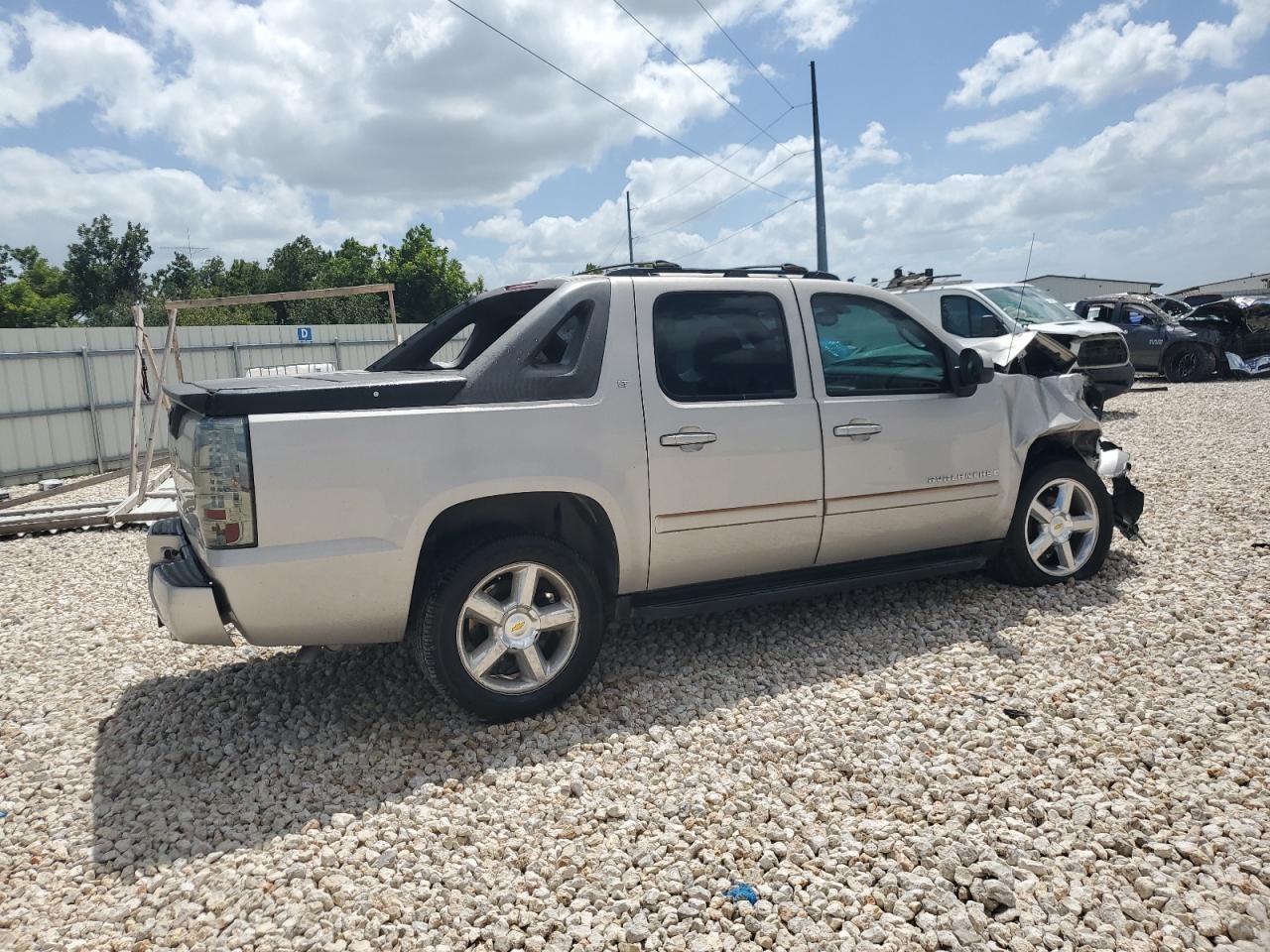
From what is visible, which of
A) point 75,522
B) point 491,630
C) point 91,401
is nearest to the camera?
point 491,630

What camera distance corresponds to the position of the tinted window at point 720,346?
162 inches

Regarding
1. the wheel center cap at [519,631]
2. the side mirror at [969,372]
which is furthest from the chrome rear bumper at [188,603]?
the side mirror at [969,372]

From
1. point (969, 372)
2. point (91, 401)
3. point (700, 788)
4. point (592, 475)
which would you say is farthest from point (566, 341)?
point (91, 401)

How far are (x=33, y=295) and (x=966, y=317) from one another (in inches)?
2233

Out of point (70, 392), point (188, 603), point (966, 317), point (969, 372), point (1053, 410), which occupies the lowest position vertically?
point (188, 603)

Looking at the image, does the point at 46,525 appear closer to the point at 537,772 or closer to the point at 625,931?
the point at 537,772

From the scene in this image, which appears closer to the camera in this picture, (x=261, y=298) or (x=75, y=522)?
(x=75, y=522)

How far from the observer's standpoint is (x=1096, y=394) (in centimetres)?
621

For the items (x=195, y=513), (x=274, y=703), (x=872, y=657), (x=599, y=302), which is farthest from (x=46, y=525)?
(x=872, y=657)

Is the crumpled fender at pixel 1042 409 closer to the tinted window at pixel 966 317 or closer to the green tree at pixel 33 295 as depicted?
the tinted window at pixel 966 317

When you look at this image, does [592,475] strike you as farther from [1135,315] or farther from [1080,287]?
[1080,287]

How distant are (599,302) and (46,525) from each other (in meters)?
7.30

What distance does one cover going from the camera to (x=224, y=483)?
10.7 ft

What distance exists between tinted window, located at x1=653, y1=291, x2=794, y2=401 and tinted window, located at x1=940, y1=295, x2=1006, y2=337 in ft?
30.2
